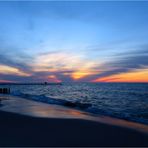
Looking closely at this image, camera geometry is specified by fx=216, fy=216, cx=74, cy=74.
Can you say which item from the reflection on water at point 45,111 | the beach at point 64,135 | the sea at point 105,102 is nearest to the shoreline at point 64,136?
the beach at point 64,135

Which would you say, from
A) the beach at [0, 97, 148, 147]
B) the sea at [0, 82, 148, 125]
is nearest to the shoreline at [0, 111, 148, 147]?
the beach at [0, 97, 148, 147]

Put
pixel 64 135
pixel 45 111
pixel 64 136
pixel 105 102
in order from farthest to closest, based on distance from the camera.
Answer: pixel 105 102 < pixel 45 111 < pixel 64 135 < pixel 64 136

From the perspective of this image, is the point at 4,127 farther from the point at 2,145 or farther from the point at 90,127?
the point at 90,127

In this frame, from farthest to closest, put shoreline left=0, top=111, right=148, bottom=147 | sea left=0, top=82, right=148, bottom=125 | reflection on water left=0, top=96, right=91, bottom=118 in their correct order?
sea left=0, top=82, right=148, bottom=125 → reflection on water left=0, top=96, right=91, bottom=118 → shoreline left=0, top=111, right=148, bottom=147

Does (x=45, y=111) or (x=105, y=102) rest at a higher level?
(x=45, y=111)

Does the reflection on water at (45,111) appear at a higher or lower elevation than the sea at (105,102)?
higher

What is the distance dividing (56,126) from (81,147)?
3.44 metres

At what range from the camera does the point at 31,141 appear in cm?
759

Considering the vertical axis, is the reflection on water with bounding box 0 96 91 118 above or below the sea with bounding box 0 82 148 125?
above

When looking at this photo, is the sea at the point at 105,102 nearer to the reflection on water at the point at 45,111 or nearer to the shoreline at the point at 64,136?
the reflection on water at the point at 45,111

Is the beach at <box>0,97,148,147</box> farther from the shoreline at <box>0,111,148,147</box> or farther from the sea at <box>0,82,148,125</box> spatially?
the sea at <box>0,82,148,125</box>

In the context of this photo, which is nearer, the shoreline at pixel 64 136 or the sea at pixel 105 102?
the shoreline at pixel 64 136

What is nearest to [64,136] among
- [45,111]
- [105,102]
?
[45,111]

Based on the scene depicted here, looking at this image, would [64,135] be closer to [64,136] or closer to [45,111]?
[64,136]
